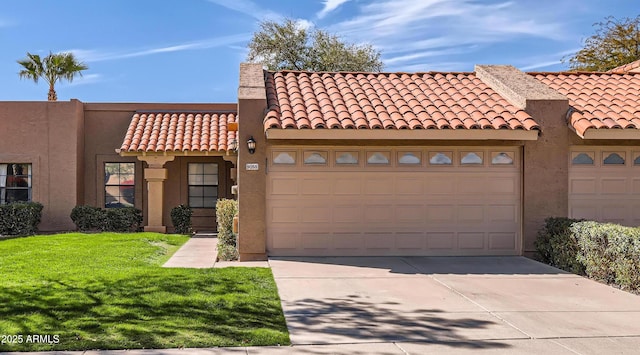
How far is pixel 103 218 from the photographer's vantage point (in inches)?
762

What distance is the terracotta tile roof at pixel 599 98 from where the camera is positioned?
1172 cm

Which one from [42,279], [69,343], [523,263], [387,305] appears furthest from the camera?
[523,263]

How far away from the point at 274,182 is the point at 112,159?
1074cm

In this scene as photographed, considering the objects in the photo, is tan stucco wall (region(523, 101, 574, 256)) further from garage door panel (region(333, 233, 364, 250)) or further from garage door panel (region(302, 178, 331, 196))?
garage door panel (region(302, 178, 331, 196))

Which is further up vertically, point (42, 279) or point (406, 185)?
point (406, 185)

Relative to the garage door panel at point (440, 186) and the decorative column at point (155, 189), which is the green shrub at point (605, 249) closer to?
the garage door panel at point (440, 186)

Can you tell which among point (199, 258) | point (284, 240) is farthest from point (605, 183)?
point (199, 258)

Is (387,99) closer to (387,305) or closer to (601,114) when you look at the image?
(601,114)

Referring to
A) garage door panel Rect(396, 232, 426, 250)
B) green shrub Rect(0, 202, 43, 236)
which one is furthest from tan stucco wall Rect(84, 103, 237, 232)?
garage door panel Rect(396, 232, 426, 250)

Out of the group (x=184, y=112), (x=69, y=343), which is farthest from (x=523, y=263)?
(x=184, y=112)

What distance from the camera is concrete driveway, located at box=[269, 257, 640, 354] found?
6.23 m

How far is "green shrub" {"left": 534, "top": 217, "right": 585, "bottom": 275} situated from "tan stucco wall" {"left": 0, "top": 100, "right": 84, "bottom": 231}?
15.0 metres

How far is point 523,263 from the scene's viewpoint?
11.5m

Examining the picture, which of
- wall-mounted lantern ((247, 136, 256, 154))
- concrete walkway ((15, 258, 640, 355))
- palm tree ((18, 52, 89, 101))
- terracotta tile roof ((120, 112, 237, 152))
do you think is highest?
palm tree ((18, 52, 89, 101))
